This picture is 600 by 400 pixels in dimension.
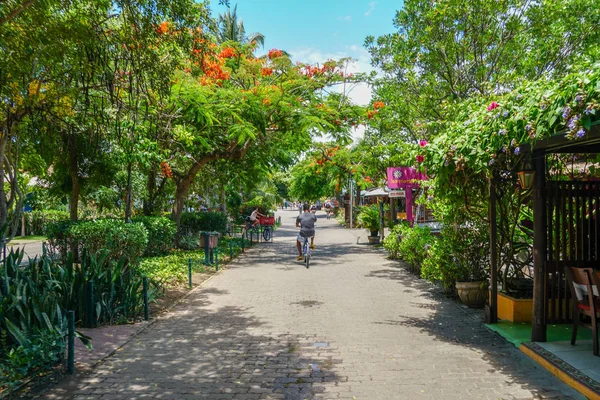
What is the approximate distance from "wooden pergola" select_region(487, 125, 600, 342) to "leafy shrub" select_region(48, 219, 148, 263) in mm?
7464

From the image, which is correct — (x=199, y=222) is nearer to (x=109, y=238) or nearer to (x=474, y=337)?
(x=109, y=238)

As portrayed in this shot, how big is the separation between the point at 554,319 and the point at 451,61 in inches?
281

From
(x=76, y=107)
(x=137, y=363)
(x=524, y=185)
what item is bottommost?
(x=137, y=363)

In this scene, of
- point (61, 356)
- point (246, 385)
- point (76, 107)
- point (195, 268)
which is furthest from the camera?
point (195, 268)

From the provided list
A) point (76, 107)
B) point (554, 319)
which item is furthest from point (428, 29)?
point (76, 107)

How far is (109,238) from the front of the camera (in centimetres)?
1034

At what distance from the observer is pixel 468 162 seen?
19.7 feet

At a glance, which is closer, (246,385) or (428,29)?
(246,385)

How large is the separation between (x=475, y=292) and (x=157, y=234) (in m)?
9.94

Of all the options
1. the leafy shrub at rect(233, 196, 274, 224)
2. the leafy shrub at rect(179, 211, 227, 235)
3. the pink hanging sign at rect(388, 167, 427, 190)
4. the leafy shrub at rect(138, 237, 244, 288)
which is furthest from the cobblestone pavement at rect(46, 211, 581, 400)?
the leafy shrub at rect(233, 196, 274, 224)

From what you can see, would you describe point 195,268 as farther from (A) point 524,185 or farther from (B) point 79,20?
(A) point 524,185

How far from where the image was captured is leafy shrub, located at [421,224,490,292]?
833 cm

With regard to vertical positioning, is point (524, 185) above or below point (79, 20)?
below

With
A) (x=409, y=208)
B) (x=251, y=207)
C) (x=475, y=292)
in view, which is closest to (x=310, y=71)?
(x=409, y=208)
